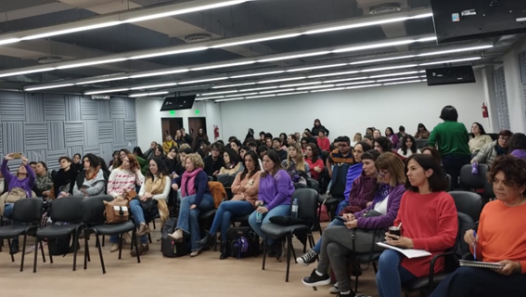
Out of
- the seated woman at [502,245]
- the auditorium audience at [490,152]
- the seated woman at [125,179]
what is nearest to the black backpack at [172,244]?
the seated woman at [125,179]

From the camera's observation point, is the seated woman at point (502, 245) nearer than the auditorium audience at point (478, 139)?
Yes

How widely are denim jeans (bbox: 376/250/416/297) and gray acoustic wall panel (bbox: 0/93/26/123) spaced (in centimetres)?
1075

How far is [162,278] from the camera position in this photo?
4.53 meters

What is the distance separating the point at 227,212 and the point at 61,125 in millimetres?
8950

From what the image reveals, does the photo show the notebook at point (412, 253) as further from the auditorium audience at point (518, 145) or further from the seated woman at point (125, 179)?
the seated woman at point (125, 179)

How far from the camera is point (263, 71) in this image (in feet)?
36.3

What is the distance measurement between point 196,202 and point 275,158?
1.22m

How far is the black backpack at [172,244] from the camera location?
5320 mm

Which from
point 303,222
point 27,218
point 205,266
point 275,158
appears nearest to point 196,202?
point 205,266

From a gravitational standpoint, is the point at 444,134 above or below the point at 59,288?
above

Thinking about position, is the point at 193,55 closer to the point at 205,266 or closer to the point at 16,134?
the point at 16,134

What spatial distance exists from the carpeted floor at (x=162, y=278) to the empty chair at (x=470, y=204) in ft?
3.56

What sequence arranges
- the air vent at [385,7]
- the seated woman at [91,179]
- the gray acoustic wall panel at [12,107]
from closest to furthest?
the seated woman at [91,179]
the air vent at [385,7]
the gray acoustic wall panel at [12,107]

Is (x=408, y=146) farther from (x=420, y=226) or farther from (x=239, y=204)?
(x=420, y=226)
